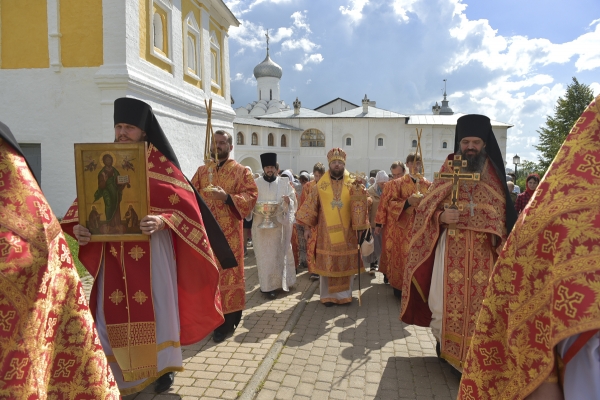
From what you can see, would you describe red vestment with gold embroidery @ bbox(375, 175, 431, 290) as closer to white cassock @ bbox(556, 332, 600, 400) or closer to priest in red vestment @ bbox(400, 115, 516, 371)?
priest in red vestment @ bbox(400, 115, 516, 371)

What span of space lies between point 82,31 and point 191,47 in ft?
14.4

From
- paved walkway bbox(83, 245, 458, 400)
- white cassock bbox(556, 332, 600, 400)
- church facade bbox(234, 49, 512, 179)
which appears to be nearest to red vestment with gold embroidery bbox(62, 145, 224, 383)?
paved walkway bbox(83, 245, 458, 400)

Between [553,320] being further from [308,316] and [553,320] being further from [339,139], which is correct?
[339,139]

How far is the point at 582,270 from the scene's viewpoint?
141cm

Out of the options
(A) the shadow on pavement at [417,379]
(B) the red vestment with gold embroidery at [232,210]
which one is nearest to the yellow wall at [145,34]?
(B) the red vestment with gold embroidery at [232,210]

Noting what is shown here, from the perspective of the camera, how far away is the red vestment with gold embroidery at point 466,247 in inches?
143

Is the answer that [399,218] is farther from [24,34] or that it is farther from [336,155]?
[24,34]

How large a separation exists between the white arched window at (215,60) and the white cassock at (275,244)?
9613mm

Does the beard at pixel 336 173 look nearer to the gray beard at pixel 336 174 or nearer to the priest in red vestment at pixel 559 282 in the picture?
the gray beard at pixel 336 174

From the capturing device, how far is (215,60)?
1576cm

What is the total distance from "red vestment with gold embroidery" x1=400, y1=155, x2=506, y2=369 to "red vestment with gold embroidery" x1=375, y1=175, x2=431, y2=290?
243cm

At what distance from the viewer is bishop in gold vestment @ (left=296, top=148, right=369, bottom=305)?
599 cm

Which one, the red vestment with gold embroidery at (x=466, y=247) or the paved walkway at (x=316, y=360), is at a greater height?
the red vestment with gold embroidery at (x=466, y=247)

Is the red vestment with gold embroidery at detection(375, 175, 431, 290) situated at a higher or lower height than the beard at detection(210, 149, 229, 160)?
lower
